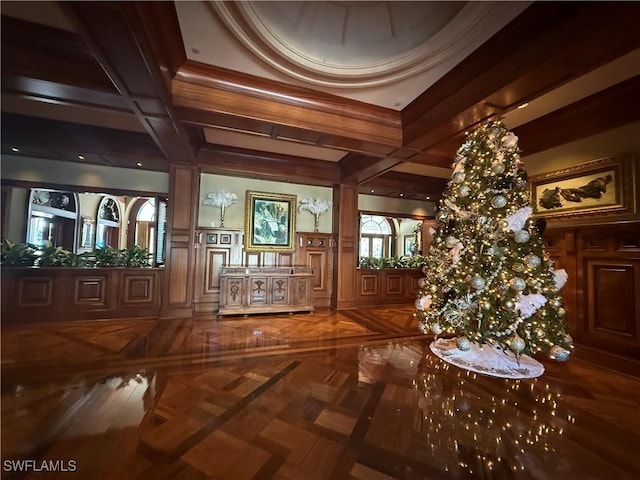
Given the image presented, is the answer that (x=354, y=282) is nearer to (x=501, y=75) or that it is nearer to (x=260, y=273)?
(x=260, y=273)

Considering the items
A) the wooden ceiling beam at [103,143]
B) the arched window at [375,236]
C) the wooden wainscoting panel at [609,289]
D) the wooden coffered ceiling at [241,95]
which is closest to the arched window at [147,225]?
the wooden coffered ceiling at [241,95]

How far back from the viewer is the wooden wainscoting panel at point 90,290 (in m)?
3.52

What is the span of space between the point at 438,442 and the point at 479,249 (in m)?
1.67

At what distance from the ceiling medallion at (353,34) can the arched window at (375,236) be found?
11.6 feet

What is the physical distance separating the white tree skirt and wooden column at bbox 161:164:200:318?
364 cm

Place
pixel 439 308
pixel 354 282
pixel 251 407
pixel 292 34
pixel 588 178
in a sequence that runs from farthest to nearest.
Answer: pixel 354 282
pixel 588 178
pixel 439 308
pixel 292 34
pixel 251 407

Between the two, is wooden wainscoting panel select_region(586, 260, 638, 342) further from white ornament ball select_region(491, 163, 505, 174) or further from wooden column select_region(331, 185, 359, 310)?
wooden column select_region(331, 185, 359, 310)

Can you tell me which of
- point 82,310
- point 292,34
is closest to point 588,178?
point 292,34

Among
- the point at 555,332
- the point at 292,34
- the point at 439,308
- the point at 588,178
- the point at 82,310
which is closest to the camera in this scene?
the point at 292,34

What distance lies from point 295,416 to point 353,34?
2.81 m

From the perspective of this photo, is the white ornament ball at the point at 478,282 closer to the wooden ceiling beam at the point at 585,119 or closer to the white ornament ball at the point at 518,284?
the white ornament ball at the point at 518,284

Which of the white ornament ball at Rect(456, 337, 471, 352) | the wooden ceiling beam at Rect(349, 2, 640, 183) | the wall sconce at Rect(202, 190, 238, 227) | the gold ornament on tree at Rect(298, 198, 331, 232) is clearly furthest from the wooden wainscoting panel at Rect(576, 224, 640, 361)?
the wall sconce at Rect(202, 190, 238, 227)

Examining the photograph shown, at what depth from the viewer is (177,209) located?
4035mm

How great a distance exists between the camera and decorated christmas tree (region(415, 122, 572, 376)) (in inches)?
87.0
